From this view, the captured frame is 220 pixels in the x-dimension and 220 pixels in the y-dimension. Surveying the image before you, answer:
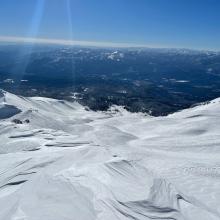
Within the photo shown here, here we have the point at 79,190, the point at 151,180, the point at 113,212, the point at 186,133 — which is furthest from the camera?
the point at 186,133

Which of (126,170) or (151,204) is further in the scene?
(126,170)

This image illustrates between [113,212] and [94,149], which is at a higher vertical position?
[113,212]

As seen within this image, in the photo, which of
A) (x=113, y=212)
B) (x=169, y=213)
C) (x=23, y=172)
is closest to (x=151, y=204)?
(x=169, y=213)

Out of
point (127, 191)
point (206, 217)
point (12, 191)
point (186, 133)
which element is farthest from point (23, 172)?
point (186, 133)

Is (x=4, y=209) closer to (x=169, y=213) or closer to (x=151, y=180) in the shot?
(x=169, y=213)

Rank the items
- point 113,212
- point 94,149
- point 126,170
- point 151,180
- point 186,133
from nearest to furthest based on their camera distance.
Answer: point 113,212, point 151,180, point 126,170, point 94,149, point 186,133

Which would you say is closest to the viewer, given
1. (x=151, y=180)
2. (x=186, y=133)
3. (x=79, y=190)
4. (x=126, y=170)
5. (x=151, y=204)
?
(x=151, y=204)

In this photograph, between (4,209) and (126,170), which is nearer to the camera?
(4,209)

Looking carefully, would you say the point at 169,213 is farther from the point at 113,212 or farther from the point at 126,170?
the point at 126,170

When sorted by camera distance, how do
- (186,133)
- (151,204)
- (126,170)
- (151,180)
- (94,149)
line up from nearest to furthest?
(151,204) < (151,180) < (126,170) < (94,149) < (186,133)
